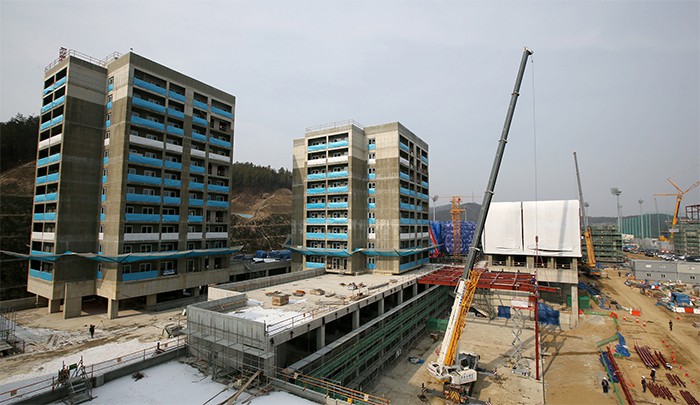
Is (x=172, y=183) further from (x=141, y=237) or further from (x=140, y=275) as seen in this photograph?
(x=140, y=275)

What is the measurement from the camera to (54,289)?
139ft

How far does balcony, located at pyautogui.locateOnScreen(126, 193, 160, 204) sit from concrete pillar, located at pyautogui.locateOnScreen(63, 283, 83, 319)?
528 inches

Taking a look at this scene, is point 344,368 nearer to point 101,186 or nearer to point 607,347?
point 607,347

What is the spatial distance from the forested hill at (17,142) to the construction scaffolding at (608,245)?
18954cm

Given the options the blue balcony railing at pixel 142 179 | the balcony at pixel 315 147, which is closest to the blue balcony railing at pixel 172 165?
the blue balcony railing at pixel 142 179

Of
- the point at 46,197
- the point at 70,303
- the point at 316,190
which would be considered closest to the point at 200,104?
the point at 316,190

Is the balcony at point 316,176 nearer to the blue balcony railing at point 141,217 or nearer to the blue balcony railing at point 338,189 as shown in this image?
the blue balcony railing at point 338,189

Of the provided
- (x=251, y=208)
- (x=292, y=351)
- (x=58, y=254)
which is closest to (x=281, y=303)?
(x=292, y=351)

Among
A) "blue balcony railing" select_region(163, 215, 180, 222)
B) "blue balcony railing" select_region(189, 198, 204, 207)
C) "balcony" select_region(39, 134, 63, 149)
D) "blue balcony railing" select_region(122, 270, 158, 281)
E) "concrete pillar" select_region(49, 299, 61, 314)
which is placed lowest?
"concrete pillar" select_region(49, 299, 61, 314)

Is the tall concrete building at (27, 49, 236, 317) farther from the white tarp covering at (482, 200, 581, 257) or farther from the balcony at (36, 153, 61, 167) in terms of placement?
the white tarp covering at (482, 200, 581, 257)

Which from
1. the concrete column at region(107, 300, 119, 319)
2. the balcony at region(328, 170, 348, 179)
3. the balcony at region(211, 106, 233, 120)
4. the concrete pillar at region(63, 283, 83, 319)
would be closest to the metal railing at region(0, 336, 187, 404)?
the concrete column at region(107, 300, 119, 319)

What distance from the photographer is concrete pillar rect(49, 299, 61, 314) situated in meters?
43.3

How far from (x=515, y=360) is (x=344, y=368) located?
2341 centimetres

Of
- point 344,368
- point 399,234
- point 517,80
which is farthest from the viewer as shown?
point 399,234
